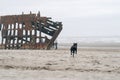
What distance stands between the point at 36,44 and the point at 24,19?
9.36 ft

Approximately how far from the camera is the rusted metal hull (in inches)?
1494

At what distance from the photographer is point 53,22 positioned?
3809 centimetres

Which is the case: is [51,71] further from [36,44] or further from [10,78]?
[36,44]

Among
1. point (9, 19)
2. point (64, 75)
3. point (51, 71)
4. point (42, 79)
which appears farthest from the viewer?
point (9, 19)

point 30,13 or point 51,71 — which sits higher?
point 30,13

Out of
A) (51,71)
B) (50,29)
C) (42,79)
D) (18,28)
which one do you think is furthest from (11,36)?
(42,79)

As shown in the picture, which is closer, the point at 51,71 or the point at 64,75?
the point at 64,75

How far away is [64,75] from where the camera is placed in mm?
14898

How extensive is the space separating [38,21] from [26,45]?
8.26 ft

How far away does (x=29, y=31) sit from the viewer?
38.9 m

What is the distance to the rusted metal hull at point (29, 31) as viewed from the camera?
1494 inches

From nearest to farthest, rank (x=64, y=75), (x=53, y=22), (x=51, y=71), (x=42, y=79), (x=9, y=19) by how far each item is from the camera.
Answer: (x=42, y=79) → (x=64, y=75) → (x=51, y=71) → (x=53, y=22) → (x=9, y=19)

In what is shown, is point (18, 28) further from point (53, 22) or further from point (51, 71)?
point (51, 71)

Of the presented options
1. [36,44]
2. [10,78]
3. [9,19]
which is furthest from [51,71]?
[9,19]
